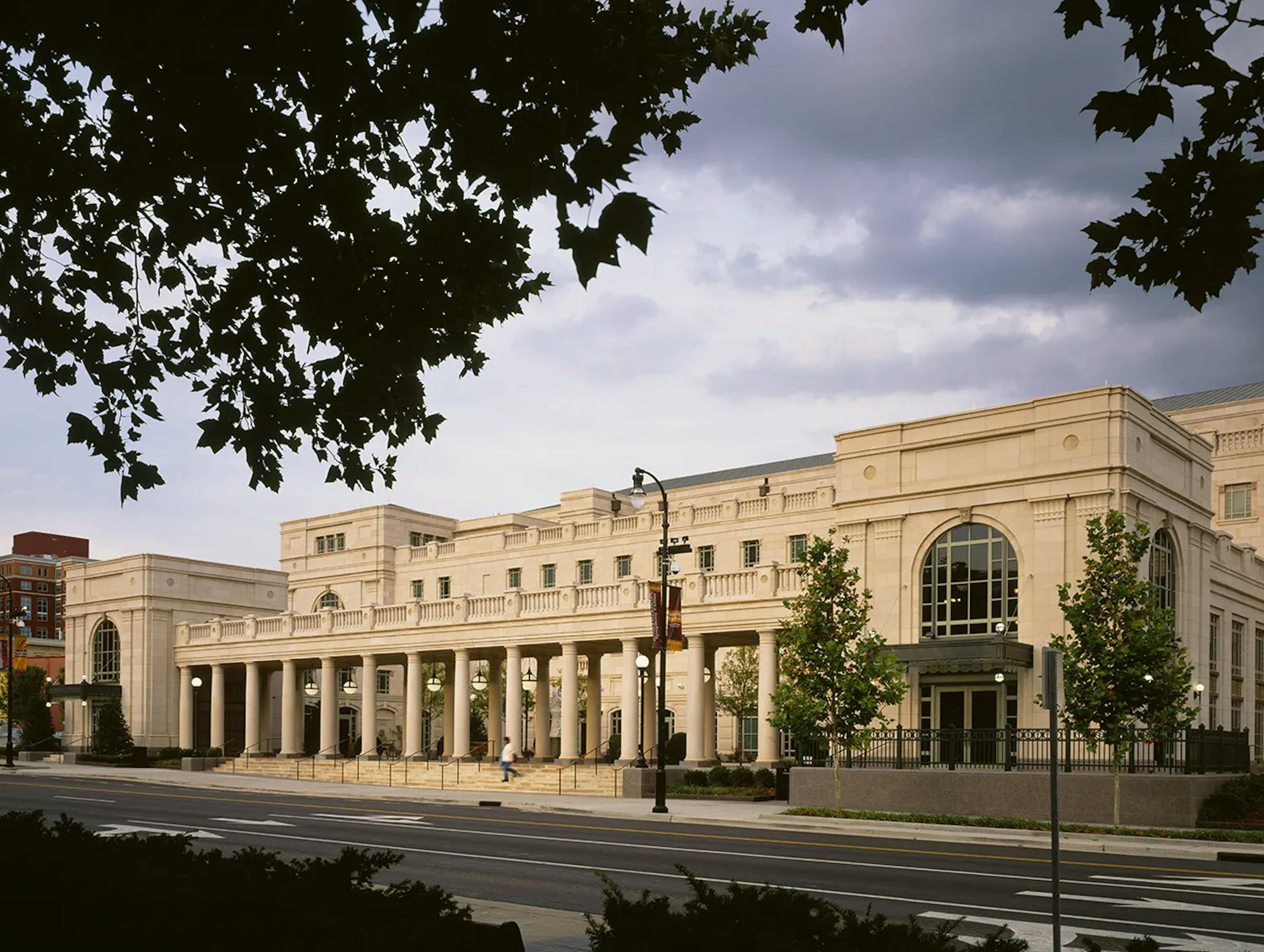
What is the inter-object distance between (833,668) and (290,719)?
37.6m

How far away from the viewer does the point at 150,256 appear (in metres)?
12.4

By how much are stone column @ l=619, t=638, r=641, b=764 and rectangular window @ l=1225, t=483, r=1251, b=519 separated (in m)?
36.8

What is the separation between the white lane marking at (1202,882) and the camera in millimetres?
18406

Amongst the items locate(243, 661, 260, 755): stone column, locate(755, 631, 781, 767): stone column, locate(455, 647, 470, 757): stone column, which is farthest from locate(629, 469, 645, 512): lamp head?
locate(243, 661, 260, 755): stone column

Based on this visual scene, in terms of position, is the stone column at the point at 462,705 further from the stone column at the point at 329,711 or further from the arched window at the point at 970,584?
the arched window at the point at 970,584

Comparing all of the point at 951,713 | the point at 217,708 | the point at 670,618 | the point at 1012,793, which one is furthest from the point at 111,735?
the point at 1012,793

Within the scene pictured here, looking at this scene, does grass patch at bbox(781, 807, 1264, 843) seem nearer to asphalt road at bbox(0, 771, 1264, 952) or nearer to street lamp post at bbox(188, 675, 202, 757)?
asphalt road at bbox(0, 771, 1264, 952)

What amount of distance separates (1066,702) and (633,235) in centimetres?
2668

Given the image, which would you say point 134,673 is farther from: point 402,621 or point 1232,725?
point 1232,725

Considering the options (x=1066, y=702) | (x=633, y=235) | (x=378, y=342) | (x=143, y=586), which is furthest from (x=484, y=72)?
(x=143, y=586)

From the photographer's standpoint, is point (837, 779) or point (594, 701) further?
point (594, 701)

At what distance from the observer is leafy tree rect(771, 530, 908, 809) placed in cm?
3353

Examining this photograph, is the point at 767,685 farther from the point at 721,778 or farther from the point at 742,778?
the point at 721,778

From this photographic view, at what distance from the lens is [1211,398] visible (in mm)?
74812
